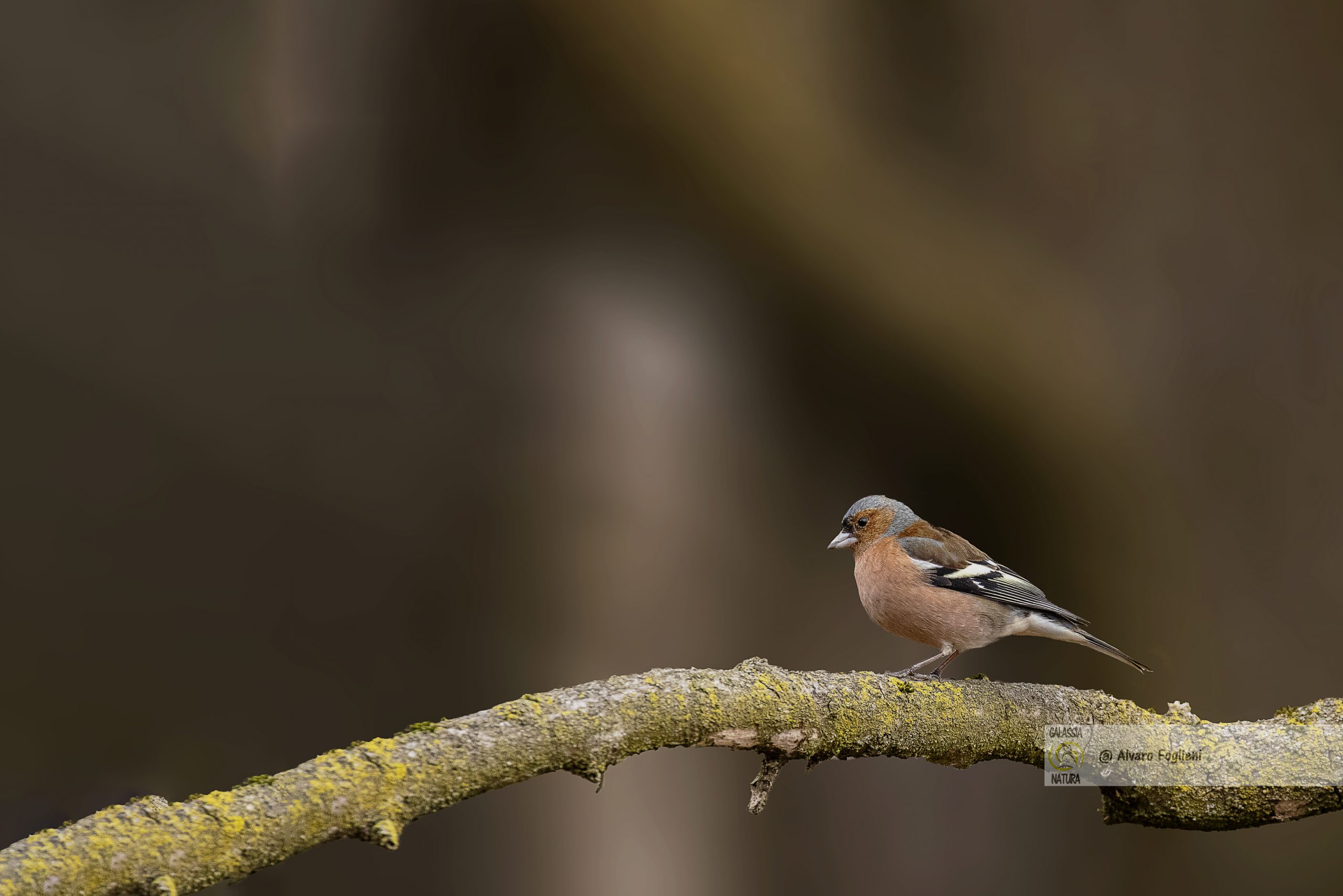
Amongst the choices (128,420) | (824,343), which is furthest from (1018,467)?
(128,420)

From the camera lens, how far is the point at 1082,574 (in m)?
3.02

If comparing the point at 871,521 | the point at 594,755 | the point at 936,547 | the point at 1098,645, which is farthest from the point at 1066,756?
the point at 594,755

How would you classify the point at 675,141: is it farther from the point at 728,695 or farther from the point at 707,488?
the point at 728,695

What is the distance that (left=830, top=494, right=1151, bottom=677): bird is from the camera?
1.46m

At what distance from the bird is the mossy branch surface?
0.38ft

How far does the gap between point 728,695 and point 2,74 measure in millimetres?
2276

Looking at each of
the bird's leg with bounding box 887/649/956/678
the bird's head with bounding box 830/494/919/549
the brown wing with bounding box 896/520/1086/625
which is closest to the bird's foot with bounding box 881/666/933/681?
the bird's leg with bounding box 887/649/956/678

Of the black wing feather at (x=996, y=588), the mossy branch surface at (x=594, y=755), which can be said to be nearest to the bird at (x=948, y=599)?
the black wing feather at (x=996, y=588)

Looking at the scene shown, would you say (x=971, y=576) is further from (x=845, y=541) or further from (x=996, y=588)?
(x=845, y=541)

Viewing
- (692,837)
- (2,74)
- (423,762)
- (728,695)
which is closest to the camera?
(423,762)

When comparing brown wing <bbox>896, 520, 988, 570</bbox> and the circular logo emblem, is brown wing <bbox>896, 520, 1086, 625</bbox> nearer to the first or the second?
brown wing <bbox>896, 520, 988, 570</bbox>

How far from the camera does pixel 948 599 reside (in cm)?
146

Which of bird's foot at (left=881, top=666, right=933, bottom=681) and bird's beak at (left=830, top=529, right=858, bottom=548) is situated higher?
bird's beak at (left=830, top=529, right=858, bottom=548)

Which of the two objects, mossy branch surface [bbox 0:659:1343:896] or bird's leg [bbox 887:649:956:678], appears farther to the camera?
bird's leg [bbox 887:649:956:678]
